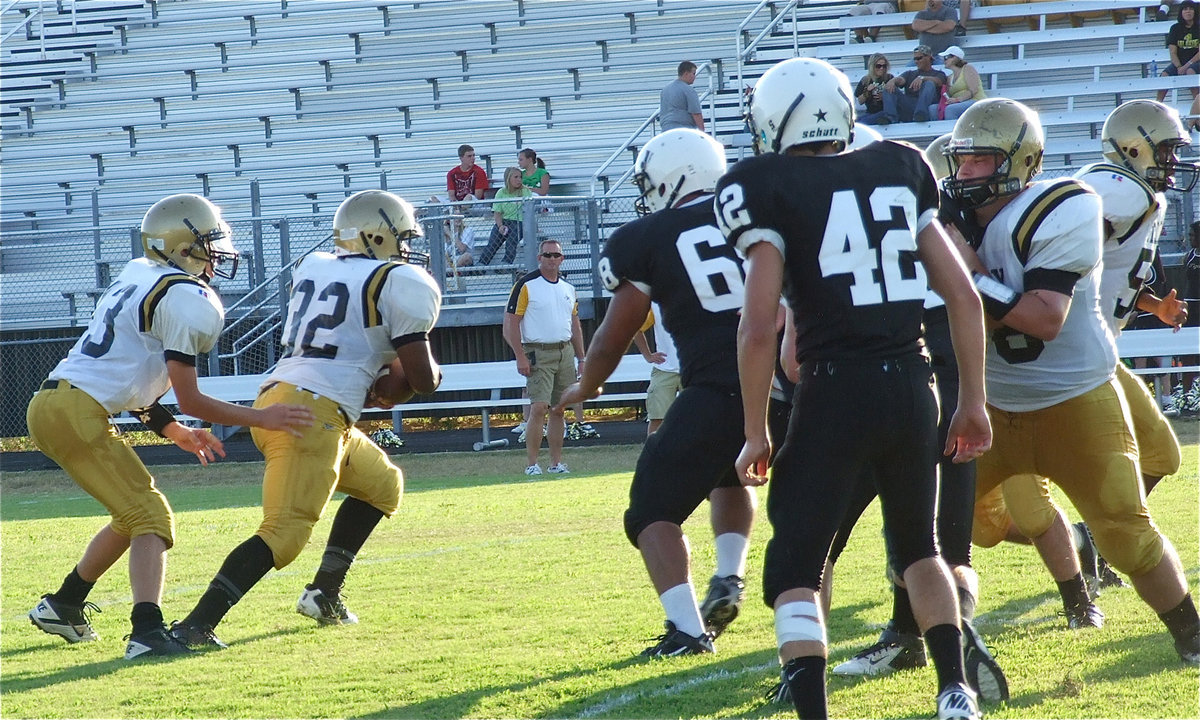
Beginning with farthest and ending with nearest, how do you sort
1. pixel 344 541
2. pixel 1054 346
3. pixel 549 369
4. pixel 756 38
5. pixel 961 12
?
pixel 756 38, pixel 961 12, pixel 549 369, pixel 344 541, pixel 1054 346

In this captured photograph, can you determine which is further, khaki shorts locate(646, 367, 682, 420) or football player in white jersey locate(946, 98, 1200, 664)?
khaki shorts locate(646, 367, 682, 420)

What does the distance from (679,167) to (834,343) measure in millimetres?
1618

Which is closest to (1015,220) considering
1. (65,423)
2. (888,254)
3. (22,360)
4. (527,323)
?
(888,254)

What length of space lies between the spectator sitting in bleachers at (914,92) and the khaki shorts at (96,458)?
1206 cm

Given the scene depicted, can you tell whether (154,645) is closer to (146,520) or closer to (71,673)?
(71,673)

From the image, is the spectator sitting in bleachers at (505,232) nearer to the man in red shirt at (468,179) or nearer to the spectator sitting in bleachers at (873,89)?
the man in red shirt at (468,179)

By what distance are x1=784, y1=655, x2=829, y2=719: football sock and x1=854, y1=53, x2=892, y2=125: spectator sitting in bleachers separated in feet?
43.2

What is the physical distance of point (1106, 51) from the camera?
58.4ft

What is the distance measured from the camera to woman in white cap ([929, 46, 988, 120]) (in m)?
15.8

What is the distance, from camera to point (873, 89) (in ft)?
51.7

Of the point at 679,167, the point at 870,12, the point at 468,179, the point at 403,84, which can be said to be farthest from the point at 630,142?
the point at 679,167

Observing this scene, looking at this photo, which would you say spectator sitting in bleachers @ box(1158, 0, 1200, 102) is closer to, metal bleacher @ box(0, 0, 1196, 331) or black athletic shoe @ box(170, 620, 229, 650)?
metal bleacher @ box(0, 0, 1196, 331)

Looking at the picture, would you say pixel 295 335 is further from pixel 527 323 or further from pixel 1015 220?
pixel 527 323

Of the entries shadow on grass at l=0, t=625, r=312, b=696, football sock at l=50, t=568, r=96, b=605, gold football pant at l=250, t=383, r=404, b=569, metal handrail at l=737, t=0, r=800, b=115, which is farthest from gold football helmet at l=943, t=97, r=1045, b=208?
metal handrail at l=737, t=0, r=800, b=115
